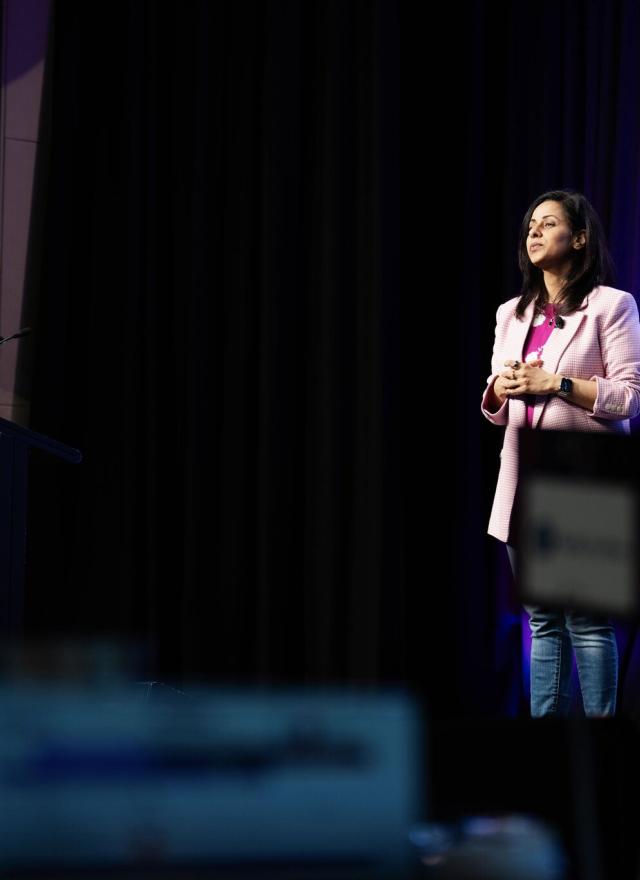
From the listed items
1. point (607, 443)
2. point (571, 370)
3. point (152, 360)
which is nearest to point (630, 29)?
point (571, 370)

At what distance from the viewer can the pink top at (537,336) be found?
9.17ft

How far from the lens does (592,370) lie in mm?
2770

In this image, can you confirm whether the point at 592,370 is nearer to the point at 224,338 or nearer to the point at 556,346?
the point at 556,346

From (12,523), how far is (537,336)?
1.36 m

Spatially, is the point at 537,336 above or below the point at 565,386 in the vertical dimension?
above

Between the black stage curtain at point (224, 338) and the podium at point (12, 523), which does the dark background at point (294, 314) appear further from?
the podium at point (12, 523)

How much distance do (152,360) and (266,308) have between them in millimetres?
432

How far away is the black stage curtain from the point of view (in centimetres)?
385

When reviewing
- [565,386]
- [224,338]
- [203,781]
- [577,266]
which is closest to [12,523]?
[224,338]

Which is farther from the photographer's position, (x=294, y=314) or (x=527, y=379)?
(x=294, y=314)

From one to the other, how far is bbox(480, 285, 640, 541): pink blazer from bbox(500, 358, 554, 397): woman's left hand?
0.05 meters

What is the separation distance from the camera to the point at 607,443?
0.84m

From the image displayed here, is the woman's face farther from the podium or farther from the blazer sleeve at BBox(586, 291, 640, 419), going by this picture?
the podium

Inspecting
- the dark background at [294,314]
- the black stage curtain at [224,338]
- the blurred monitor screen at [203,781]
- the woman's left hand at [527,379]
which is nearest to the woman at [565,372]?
the woman's left hand at [527,379]
